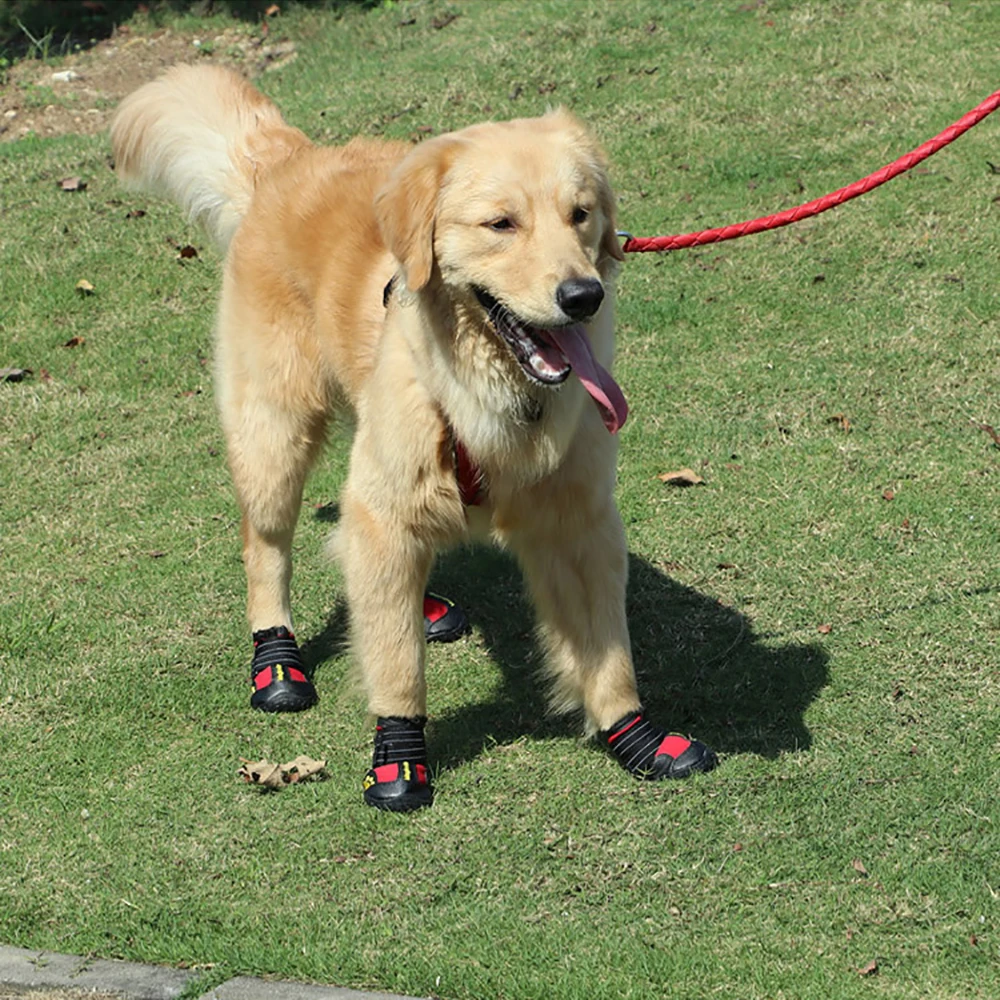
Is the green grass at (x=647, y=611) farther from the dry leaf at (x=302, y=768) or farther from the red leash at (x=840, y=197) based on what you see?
the red leash at (x=840, y=197)

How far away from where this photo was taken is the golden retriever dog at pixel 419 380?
12.8 ft

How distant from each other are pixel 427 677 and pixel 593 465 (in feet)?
4.71

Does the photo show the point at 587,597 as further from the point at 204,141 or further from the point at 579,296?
the point at 204,141

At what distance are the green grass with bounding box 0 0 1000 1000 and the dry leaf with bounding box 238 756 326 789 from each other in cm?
6

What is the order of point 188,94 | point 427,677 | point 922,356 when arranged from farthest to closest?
point 922,356 → point 188,94 → point 427,677

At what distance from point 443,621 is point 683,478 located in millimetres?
1465

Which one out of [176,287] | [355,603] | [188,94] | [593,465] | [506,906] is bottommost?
[176,287]

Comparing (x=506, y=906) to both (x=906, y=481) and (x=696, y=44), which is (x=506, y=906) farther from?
(x=696, y=44)

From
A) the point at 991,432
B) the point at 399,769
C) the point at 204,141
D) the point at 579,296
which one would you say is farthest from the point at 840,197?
the point at 204,141

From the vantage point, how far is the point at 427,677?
17.5 ft

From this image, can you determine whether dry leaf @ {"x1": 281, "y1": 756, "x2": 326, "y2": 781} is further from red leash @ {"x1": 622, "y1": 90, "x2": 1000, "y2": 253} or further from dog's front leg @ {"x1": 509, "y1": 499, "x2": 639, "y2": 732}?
red leash @ {"x1": 622, "y1": 90, "x2": 1000, "y2": 253}

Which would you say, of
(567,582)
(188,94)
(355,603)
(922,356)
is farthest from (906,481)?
(188,94)

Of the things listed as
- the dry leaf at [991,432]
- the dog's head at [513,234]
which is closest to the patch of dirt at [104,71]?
the dry leaf at [991,432]

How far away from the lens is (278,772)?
183 inches
